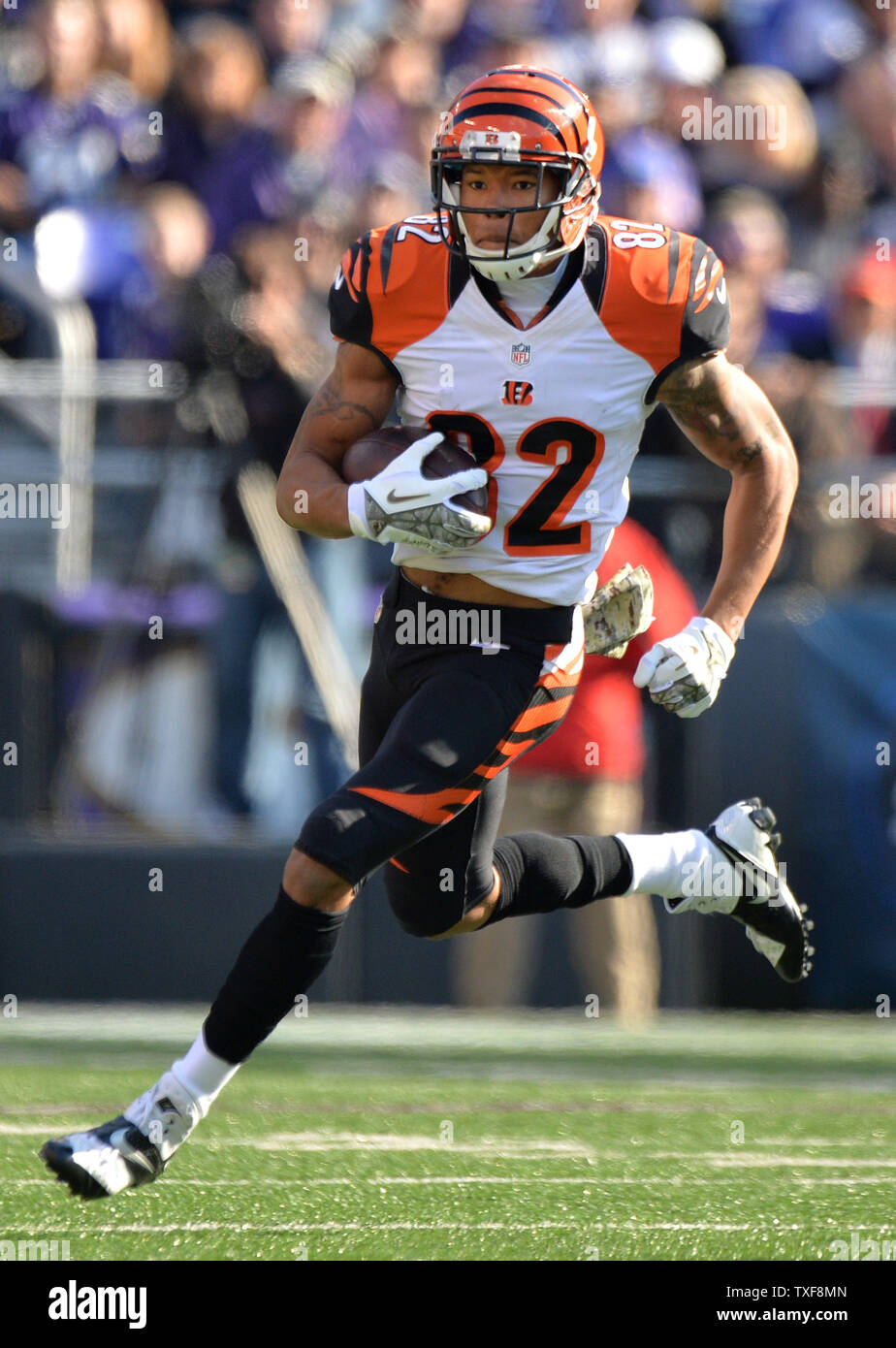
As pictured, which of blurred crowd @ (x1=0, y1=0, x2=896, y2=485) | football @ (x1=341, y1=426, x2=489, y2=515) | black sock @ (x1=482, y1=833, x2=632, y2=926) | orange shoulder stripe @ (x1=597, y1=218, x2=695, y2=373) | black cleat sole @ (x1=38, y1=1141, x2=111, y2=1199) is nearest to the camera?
black cleat sole @ (x1=38, y1=1141, x2=111, y2=1199)

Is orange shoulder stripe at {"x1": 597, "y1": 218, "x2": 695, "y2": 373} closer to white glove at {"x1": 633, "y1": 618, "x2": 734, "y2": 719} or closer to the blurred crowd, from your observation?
white glove at {"x1": 633, "y1": 618, "x2": 734, "y2": 719}

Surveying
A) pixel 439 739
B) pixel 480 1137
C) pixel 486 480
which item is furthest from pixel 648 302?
pixel 480 1137

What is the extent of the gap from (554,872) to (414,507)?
965mm

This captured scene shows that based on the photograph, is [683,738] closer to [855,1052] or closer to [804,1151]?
[855,1052]

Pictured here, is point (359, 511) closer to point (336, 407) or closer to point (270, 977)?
point (336, 407)

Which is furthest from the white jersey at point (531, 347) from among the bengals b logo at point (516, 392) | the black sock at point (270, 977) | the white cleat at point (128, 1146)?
the white cleat at point (128, 1146)

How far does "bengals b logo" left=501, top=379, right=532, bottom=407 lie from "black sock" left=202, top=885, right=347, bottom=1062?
3.22ft

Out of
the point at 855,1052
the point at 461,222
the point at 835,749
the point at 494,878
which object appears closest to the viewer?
the point at 461,222

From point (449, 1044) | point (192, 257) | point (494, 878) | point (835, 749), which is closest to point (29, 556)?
point (192, 257)

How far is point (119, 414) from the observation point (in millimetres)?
6645

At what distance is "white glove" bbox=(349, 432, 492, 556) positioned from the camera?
Result: 333 cm

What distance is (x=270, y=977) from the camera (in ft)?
10.8

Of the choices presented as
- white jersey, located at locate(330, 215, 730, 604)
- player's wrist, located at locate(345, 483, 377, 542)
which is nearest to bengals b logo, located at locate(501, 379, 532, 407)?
white jersey, located at locate(330, 215, 730, 604)
